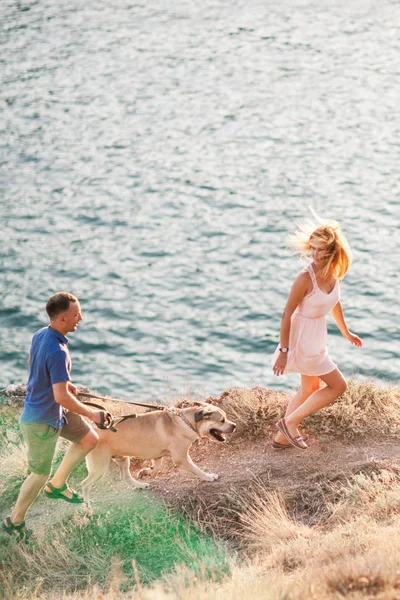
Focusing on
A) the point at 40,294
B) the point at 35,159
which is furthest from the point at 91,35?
the point at 40,294

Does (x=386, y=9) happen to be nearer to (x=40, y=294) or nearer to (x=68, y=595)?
(x=40, y=294)

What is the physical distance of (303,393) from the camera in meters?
9.20

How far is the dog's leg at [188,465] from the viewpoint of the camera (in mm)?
8828

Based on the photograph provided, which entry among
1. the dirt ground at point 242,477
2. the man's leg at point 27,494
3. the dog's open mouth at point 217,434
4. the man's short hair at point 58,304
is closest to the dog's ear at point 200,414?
the dog's open mouth at point 217,434

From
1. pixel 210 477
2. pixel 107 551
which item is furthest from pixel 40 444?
pixel 210 477

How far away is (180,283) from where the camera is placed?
20.3 meters

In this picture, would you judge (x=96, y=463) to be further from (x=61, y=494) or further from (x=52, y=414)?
(x=52, y=414)

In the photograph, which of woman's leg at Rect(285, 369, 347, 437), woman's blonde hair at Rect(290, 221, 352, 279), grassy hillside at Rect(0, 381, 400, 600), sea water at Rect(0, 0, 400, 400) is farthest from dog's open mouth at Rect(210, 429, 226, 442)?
sea water at Rect(0, 0, 400, 400)

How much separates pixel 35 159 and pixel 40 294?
644 centimetres

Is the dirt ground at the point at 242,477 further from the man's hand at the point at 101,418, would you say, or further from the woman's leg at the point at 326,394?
the man's hand at the point at 101,418

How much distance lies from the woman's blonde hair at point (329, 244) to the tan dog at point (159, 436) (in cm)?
177

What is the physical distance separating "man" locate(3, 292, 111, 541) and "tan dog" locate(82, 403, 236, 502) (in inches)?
15.1

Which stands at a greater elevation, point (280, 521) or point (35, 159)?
point (280, 521)

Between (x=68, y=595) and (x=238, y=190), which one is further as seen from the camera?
(x=238, y=190)
